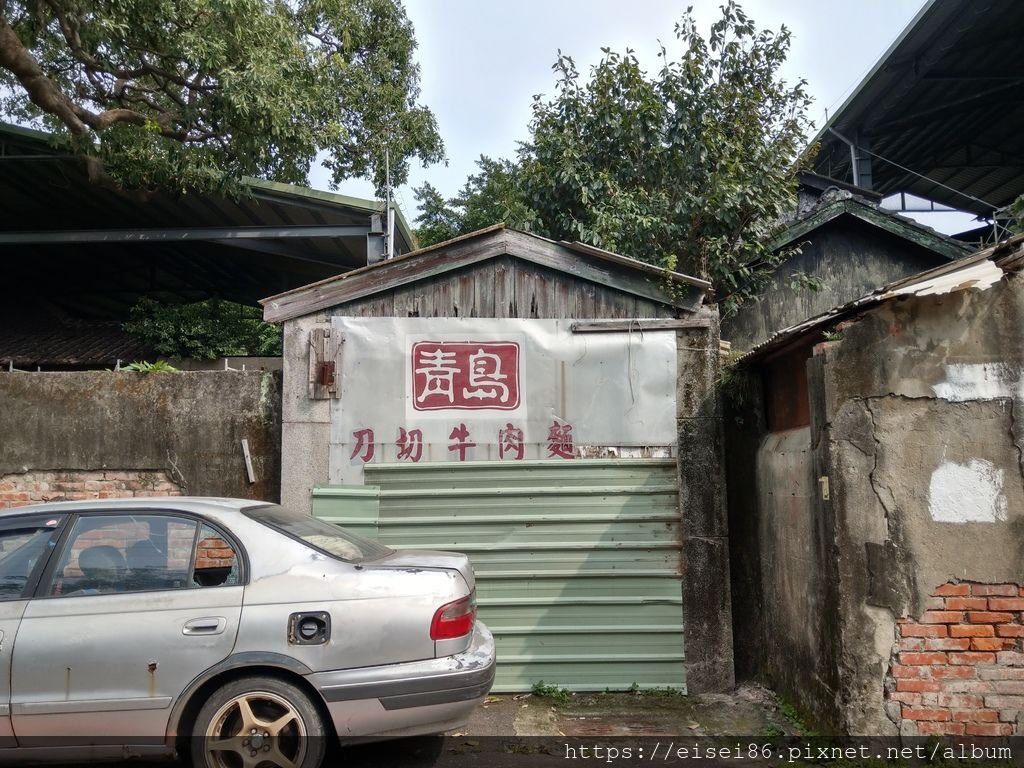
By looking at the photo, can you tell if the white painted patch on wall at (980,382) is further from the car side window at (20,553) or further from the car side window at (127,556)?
the car side window at (20,553)

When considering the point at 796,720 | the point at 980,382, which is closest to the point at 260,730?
the point at 796,720

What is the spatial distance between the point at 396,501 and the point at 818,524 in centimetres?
314

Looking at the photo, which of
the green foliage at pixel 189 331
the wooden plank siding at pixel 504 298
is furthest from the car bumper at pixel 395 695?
the green foliage at pixel 189 331

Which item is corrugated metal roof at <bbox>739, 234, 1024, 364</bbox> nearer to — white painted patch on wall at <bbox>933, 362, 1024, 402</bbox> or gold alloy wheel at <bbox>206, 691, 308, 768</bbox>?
white painted patch on wall at <bbox>933, 362, 1024, 402</bbox>

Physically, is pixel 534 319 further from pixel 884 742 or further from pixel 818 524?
pixel 884 742

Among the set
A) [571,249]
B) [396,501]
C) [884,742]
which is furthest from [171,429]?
[884,742]

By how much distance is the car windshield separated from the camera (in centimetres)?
414

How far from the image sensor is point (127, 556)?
13.3 ft

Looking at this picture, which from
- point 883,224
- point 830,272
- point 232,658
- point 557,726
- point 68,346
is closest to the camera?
point 232,658

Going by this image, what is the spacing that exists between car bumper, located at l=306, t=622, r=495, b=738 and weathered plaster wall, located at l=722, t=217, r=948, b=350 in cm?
785

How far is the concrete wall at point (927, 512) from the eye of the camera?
176 inches

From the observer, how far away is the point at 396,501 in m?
6.18

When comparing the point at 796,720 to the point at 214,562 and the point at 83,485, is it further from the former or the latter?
the point at 83,485

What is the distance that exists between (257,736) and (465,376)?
318cm
